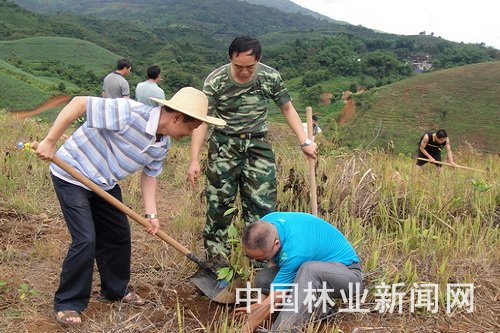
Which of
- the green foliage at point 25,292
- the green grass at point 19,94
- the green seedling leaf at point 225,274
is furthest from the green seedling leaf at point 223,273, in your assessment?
the green grass at point 19,94

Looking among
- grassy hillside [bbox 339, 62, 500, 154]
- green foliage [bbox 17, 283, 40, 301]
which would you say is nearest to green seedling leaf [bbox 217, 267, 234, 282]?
green foliage [bbox 17, 283, 40, 301]

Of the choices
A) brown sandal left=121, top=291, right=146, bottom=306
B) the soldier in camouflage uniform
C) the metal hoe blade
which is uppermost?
the soldier in camouflage uniform

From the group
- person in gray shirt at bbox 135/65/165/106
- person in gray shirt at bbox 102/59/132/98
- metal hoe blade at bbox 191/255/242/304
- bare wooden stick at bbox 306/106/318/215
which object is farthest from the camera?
person in gray shirt at bbox 102/59/132/98

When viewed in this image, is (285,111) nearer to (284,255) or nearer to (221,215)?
(221,215)

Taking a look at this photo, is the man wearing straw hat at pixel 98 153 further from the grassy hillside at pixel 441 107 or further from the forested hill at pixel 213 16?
the forested hill at pixel 213 16

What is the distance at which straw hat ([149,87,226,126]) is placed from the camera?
92.7 inches

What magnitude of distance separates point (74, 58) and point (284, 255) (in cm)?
5637

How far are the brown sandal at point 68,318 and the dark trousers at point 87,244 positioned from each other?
3 cm

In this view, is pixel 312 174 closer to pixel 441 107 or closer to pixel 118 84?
pixel 118 84

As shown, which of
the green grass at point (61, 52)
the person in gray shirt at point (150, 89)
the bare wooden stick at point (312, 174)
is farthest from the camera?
the green grass at point (61, 52)

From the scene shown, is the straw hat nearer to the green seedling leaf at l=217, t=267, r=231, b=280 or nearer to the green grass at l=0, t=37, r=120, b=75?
the green seedling leaf at l=217, t=267, r=231, b=280

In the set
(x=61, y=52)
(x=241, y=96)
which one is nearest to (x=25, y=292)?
(x=241, y=96)

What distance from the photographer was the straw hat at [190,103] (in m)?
2.35

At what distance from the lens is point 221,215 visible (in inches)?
123
